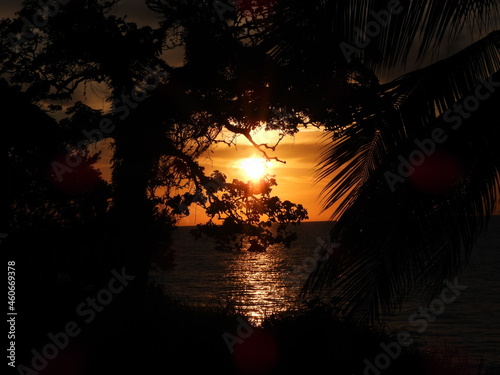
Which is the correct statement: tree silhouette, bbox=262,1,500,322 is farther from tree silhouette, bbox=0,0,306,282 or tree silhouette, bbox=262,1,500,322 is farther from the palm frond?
tree silhouette, bbox=0,0,306,282

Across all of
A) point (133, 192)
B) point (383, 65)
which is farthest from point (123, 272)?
point (383, 65)

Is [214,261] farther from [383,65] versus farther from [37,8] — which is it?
[383,65]

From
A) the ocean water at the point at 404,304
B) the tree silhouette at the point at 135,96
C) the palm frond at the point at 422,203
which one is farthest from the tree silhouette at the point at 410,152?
the tree silhouette at the point at 135,96

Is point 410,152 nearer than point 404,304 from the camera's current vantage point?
Yes

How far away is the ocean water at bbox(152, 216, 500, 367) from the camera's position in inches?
1371

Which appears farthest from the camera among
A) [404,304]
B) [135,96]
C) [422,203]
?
[404,304]

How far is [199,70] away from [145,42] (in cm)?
181

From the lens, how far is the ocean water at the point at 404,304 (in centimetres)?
3481

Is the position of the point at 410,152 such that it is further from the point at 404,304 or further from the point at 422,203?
the point at 404,304

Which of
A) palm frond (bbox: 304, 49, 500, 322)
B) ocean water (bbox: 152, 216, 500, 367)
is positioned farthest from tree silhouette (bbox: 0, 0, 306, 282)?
palm frond (bbox: 304, 49, 500, 322)

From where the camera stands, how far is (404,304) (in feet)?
161

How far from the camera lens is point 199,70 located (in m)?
15.5

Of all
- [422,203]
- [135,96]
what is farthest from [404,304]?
[422,203]

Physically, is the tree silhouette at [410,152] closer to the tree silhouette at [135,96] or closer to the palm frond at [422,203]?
the palm frond at [422,203]
